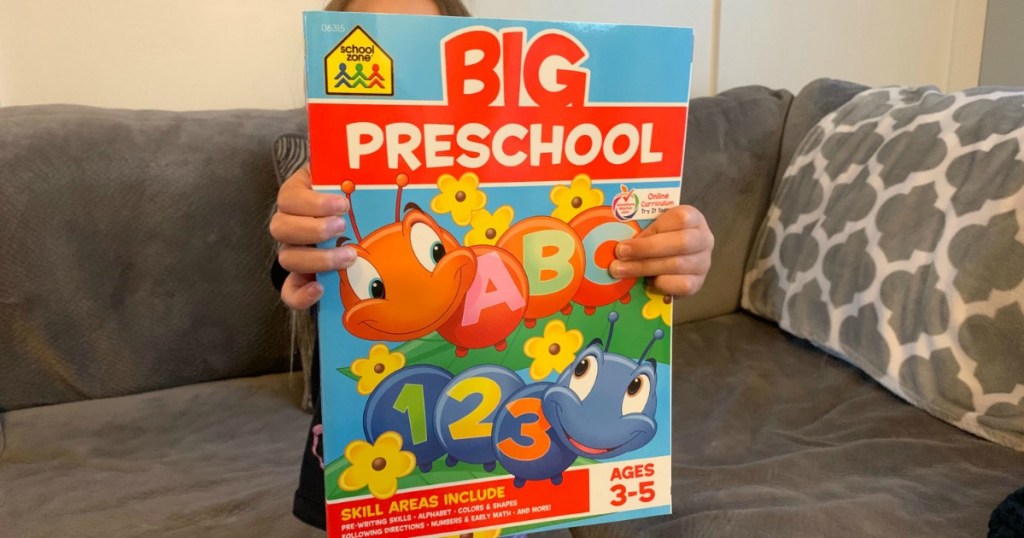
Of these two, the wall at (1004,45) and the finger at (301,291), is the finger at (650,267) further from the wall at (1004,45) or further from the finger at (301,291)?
the wall at (1004,45)

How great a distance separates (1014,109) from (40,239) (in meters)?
1.34

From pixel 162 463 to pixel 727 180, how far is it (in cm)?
100

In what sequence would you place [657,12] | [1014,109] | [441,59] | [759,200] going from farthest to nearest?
[657,12] < [759,200] < [1014,109] < [441,59]

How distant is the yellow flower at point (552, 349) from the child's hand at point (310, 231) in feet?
0.53

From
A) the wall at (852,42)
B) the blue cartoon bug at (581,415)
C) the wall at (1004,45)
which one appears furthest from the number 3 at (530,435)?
the wall at (1004,45)

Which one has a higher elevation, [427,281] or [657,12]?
[657,12]

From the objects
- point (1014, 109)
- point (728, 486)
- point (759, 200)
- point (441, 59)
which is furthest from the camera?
point (759, 200)

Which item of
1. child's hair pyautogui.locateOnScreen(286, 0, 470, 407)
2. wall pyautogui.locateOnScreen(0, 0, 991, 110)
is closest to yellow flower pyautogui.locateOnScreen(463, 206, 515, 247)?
child's hair pyautogui.locateOnScreen(286, 0, 470, 407)

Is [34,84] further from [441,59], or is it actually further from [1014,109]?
[1014,109]

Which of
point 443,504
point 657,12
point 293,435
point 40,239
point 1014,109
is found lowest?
point 293,435

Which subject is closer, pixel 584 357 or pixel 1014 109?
pixel 584 357

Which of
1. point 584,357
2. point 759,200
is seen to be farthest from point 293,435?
point 759,200

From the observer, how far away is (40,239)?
977 millimetres

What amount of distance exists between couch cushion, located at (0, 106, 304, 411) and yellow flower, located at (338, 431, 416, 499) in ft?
1.98
